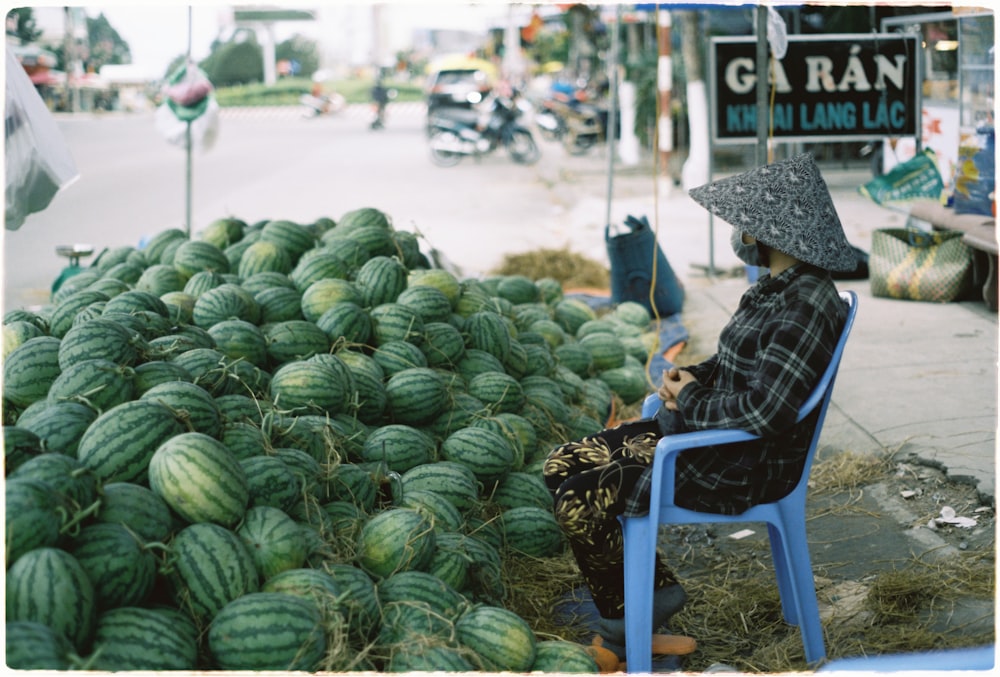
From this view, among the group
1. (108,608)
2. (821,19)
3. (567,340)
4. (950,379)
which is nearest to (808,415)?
(108,608)

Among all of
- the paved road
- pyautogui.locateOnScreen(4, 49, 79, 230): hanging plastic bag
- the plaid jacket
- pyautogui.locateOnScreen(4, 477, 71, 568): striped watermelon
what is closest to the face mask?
the plaid jacket

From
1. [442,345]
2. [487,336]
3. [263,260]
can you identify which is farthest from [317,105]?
[442,345]

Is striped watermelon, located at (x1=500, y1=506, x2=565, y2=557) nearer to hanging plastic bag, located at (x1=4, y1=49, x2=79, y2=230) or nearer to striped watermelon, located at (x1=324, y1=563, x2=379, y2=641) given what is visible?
striped watermelon, located at (x1=324, y1=563, x2=379, y2=641)

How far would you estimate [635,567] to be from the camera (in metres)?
3.05

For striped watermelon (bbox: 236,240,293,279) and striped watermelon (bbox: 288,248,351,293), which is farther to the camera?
striped watermelon (bbox: 236,240,293,279)

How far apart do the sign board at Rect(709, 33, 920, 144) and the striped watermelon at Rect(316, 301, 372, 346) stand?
4120mm

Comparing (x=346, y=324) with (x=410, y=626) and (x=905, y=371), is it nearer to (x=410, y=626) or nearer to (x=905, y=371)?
(x=410, y=626)

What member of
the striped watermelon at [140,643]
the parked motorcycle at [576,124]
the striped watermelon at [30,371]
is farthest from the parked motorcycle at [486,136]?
the striped watermelon at [140,643]

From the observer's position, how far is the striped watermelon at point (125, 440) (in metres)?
2.80

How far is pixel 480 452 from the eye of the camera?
3.87 m

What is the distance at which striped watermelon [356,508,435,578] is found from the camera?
3.03 meters

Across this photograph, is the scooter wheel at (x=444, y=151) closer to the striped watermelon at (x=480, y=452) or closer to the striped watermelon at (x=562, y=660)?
the striped watermelon at (x=480, y=452)

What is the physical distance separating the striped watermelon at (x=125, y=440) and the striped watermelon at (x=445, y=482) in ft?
3.01

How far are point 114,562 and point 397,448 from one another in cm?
140
